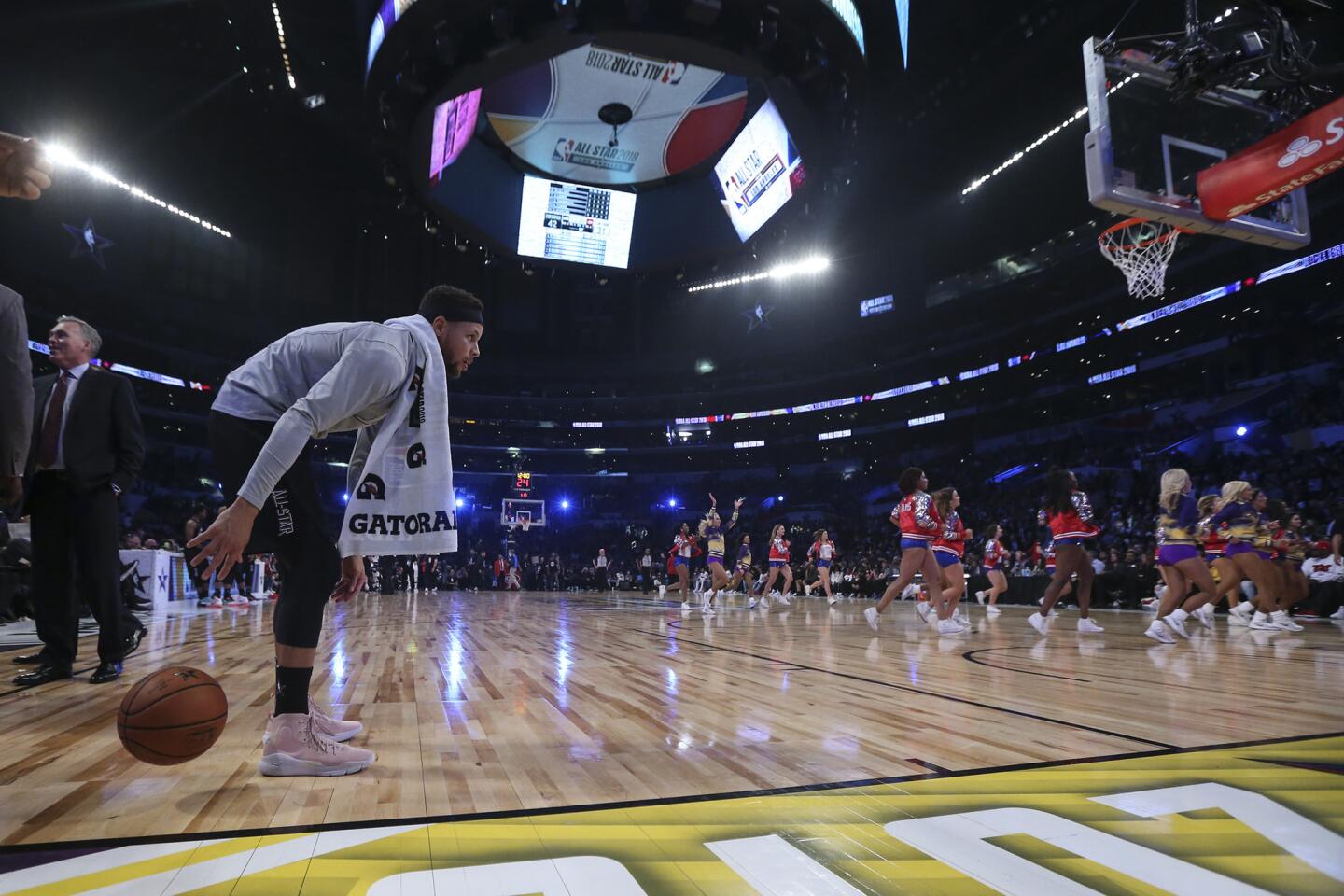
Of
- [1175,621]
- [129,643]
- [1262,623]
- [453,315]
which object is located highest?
[453,315]

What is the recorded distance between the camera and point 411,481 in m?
2.54

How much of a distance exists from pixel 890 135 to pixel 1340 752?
23859mm

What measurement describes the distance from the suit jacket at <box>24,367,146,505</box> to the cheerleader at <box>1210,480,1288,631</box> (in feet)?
33.0

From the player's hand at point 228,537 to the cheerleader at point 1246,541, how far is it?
9453 mm

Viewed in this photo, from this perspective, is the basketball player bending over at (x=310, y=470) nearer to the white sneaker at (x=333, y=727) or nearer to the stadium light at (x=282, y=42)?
the white sneaker at (x=333, y=727)

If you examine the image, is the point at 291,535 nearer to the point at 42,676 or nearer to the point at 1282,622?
the point at 42,676

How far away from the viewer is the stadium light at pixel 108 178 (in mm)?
21672

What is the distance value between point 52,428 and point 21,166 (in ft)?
9.32

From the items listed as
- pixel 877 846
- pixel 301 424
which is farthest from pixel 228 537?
pixel 877 846

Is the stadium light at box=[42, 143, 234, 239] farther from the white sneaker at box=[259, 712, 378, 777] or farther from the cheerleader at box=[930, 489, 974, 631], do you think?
the white sneaker at box=[259, 712, 378, 777]

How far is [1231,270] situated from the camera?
70.4 ft

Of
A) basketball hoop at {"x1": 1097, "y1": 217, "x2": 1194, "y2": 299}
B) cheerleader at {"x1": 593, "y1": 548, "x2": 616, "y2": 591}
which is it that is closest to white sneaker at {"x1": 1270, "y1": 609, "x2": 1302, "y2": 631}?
basketball hoop at {"x1": 1097, "y1": 217, "x2": 1194, "y2": 299}

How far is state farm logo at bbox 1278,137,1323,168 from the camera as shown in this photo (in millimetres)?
7182

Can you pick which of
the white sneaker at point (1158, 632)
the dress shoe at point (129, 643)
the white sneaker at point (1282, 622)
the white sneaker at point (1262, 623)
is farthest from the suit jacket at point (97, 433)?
the white sneaker at point (1282, 622)
